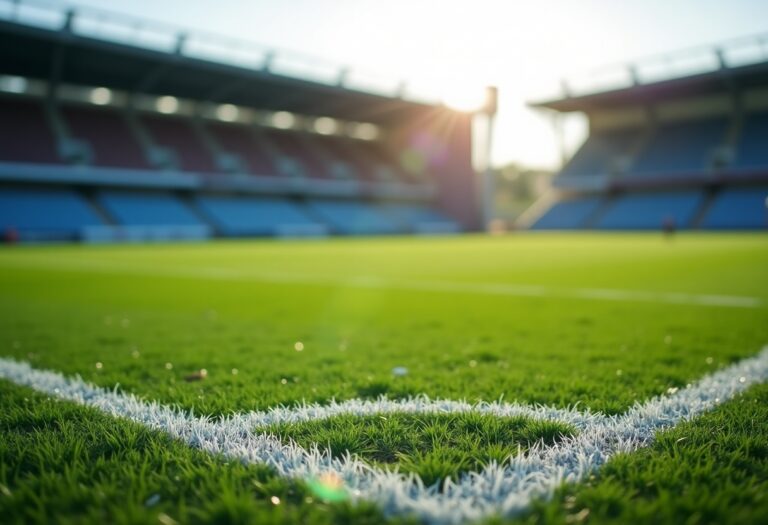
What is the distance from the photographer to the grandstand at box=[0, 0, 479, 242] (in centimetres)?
2955

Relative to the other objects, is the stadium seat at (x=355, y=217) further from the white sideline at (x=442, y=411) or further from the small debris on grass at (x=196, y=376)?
the white sideline at (x=442, y=411)

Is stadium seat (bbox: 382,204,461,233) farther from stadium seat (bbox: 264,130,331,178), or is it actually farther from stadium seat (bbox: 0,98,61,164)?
stadium seat (bbox: 0,98,61,164)

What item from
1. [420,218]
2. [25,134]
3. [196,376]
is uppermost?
→ [25,134]

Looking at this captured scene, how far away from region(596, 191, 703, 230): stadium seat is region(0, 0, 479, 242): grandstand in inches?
450

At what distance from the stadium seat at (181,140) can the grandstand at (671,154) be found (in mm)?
27754

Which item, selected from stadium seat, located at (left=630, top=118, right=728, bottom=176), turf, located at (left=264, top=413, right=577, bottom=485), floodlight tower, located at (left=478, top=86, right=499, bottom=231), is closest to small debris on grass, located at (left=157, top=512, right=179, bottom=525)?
turf, located at (left=264, top=413, right=577, bottom=485)

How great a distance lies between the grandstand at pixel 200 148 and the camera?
2955cm

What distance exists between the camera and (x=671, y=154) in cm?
4375

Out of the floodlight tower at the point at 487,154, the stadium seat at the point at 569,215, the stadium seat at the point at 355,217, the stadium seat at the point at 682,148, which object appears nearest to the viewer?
the stadium seat at the point at 355,217

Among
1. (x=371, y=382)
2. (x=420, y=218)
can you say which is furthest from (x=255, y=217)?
(x=371, y=382)

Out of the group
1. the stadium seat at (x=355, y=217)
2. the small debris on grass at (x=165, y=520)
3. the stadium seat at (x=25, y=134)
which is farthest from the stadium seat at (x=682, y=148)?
the small debris on grass at (x=165, y=520)

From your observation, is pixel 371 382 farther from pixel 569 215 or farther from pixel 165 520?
pixel 569 215

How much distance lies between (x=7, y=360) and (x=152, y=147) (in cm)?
3624

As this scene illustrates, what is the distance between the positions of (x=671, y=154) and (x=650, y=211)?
17.3 feet
